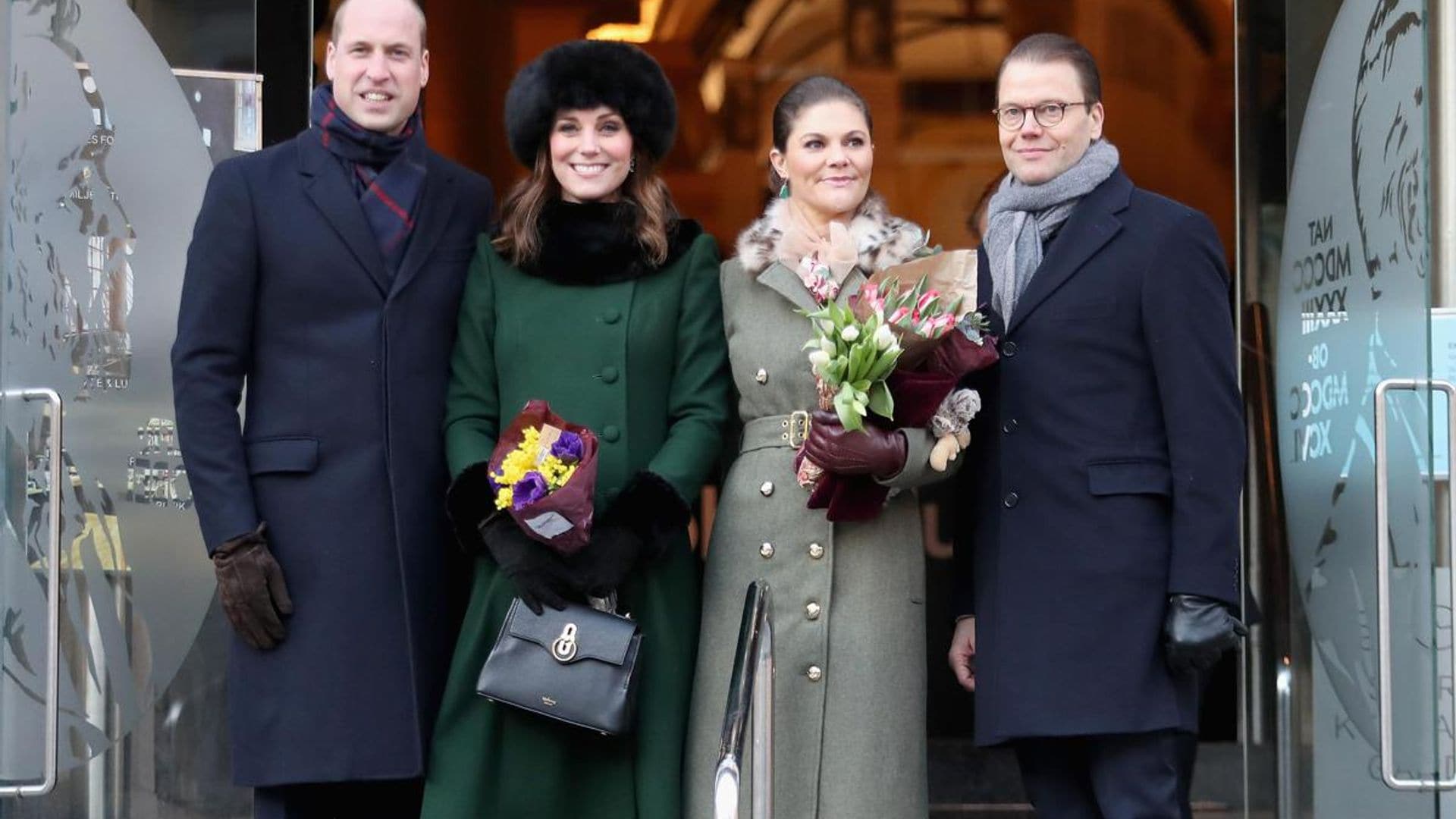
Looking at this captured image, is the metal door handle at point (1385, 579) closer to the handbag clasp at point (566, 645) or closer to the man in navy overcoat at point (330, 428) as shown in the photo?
the handbag clasp at point (566, 645)

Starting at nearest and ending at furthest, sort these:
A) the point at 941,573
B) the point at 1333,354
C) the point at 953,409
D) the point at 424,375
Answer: the point at 953,409 < the point at 424,375 < the point at 1333,354 < the point at 941,573

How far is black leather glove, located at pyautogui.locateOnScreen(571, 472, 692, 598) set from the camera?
4.25 metres

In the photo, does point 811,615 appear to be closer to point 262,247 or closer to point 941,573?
point 262,247

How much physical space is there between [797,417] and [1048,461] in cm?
52

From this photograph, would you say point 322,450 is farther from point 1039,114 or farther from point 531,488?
point 1039,114

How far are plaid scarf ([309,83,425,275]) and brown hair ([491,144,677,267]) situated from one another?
20 cm

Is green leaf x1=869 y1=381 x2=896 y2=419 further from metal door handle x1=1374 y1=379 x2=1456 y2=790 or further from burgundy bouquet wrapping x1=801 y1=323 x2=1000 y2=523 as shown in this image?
metal door handle x1=1374 y1=379 x2=1456 y2=790

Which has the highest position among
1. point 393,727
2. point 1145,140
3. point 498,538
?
point 1145,140

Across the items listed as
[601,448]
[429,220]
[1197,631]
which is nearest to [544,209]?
[429,220]

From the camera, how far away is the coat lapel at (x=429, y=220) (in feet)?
14.7

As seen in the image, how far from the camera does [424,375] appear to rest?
4.47 meters

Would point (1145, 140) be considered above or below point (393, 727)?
above

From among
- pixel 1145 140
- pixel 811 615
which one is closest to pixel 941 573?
pixel 1145 140

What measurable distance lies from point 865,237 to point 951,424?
464 mm
